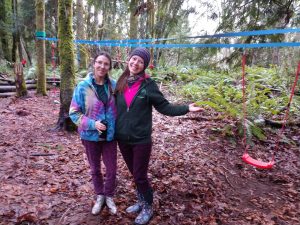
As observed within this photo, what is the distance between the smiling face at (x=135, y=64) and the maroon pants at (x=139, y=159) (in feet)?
2.65

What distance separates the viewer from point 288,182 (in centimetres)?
431

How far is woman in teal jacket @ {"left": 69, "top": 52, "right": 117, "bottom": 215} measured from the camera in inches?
118

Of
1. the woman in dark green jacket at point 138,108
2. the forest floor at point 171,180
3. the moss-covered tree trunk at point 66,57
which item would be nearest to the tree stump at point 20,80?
the forest floor at point 171,180

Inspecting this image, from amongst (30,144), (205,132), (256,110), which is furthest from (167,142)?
(30,144)

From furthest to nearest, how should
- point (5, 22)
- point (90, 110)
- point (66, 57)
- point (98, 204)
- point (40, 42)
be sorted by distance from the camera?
1. point (5, 22)
2. point (40, 42)
3. point (66, 57)
4. point (98, 204)
5. point (90, 110)

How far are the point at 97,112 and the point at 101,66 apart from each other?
520mm

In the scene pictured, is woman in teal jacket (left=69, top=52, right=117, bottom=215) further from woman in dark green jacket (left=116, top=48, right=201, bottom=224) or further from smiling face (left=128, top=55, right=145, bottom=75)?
smiling face (left=128, top=55, right=145, bottom=75)

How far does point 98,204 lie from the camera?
10.9 feet

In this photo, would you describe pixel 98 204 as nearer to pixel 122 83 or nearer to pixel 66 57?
pixel 122 83

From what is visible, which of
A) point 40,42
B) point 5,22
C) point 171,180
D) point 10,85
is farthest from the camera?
point 5,22

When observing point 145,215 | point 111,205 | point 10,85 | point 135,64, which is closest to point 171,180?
point 145,215

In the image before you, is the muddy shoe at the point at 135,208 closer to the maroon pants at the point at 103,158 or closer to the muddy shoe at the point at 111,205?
the muddy shoe at the point at 111,205

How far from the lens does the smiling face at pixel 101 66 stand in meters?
3.05

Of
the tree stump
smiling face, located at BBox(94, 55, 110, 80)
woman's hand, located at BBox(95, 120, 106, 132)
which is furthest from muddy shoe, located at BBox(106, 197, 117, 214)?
the tree stump
